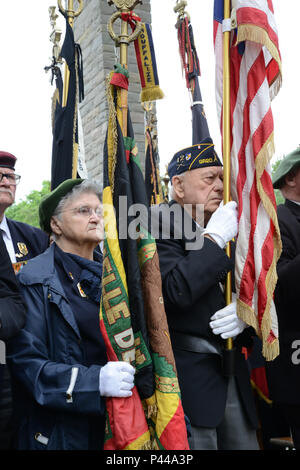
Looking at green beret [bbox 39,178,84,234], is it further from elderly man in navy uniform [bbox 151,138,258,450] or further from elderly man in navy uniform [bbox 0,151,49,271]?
elderly man in navy uniform [bbox 0,151,49,271]

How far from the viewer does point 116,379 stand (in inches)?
62.2

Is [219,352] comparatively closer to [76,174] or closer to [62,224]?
[62,224]

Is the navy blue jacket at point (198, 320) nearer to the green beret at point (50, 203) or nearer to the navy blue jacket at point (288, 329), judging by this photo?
the navy blue jacket at point (288, 329)

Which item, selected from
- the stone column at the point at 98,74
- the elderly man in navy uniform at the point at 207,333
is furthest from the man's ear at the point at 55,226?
the stone column at the point at 98,74

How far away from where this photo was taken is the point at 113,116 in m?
1.85

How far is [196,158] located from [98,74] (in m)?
3.53

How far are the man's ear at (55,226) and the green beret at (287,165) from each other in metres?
1.47

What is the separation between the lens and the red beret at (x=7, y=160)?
3.01 meters

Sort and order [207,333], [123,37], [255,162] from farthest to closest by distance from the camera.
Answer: [255,162] < [207,333] < [123,37]

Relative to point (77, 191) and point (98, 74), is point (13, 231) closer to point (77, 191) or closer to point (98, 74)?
point (77, 191)

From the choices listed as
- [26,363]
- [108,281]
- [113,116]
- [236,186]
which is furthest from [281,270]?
[26,363]

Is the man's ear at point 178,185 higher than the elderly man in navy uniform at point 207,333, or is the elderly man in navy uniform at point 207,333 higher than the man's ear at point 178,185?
the man's ear at point 178,185

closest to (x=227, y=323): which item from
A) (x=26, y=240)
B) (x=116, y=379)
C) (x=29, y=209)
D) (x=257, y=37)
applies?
(x=116, y=379)

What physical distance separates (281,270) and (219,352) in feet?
2.04
